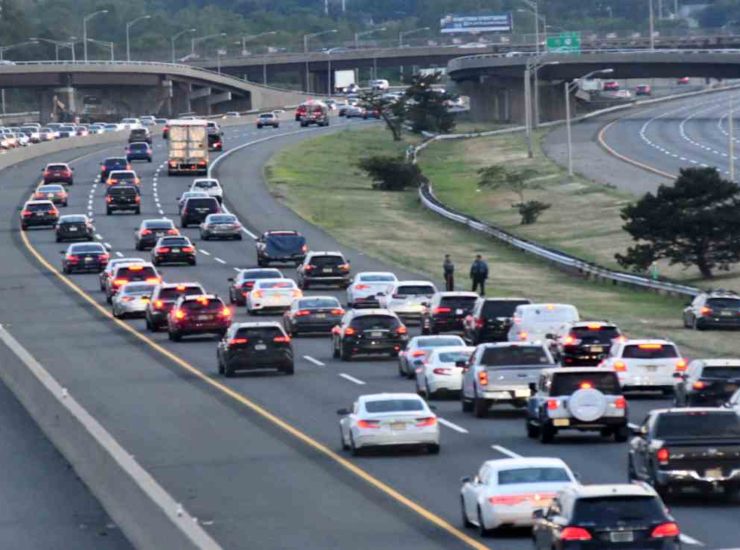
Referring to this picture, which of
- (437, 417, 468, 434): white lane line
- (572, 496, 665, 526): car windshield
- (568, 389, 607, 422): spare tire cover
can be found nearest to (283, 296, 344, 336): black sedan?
(437, 417, 468, 434): white lane line

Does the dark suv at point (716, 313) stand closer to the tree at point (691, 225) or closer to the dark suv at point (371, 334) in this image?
the dark suv at point (371, 334)

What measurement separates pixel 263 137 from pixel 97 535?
135 m

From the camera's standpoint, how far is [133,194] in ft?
320

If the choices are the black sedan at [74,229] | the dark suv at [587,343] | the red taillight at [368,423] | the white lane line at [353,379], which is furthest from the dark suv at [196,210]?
the red taillight at [368,423]

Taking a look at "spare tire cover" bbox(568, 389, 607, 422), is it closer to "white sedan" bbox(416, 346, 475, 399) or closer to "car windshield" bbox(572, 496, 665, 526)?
"white sedan" bbox(416, 346, 475, 399)

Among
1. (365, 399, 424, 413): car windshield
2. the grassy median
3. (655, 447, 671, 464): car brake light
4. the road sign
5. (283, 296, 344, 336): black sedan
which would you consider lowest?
the grassy median

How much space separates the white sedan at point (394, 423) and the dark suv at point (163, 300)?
23834 millimetres

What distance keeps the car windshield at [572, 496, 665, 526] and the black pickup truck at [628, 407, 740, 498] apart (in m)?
6.03

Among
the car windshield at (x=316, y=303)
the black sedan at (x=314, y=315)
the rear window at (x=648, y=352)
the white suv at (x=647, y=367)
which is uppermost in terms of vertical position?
the rear window at (x=648, y=352)

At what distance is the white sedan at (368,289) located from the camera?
60969 mm

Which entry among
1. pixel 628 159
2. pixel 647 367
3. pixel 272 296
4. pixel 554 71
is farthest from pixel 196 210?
pixel 554 71

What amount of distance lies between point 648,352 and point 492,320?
10.5 metres

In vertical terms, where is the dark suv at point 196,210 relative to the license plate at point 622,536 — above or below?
below

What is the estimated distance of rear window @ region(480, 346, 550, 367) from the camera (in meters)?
38.0
